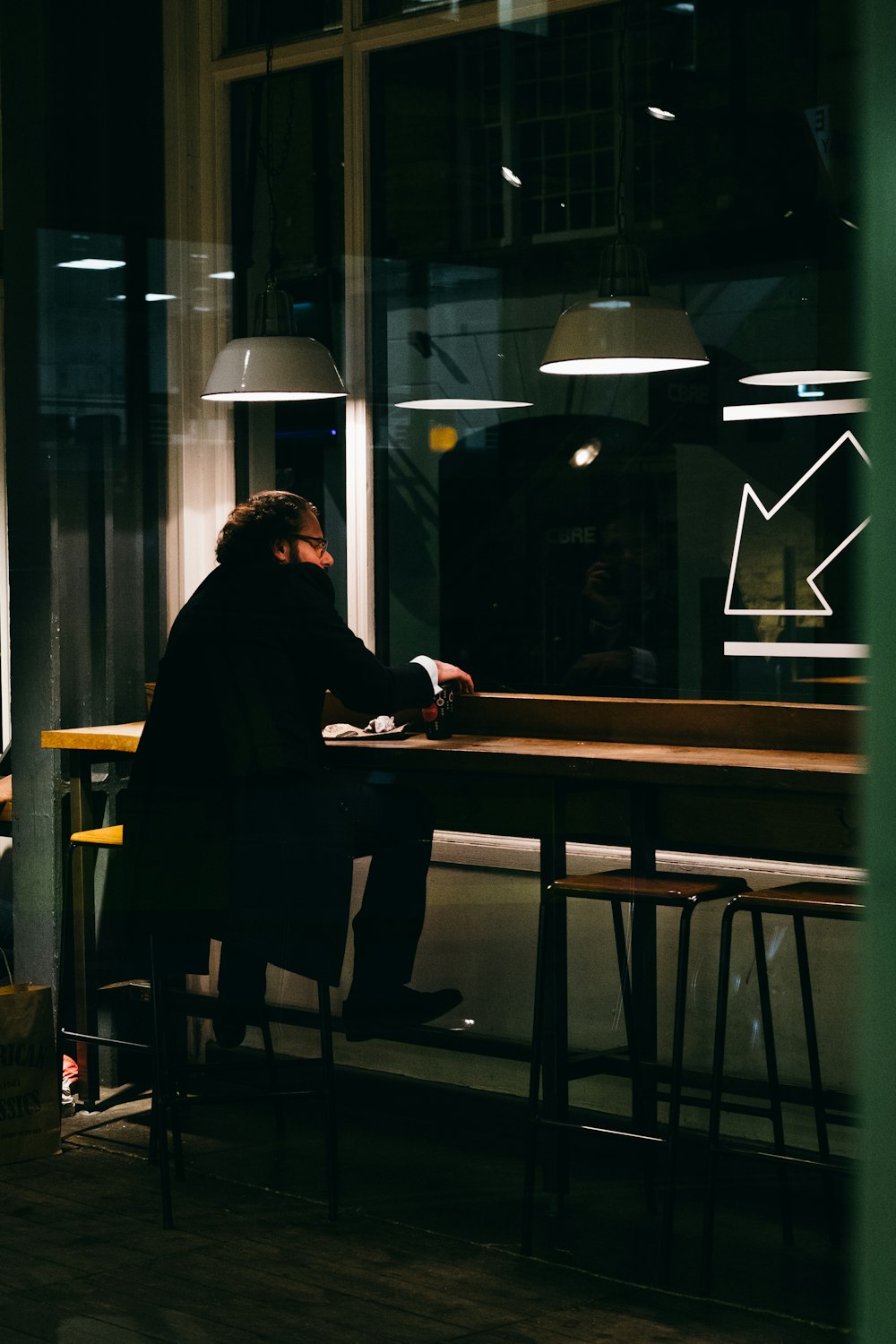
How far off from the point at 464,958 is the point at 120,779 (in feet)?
3.70

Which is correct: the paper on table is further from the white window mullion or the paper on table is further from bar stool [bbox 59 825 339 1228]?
bar stool [bbox 59 825 339 1228]

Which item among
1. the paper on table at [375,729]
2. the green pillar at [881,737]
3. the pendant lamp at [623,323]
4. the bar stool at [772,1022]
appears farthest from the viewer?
the paper on table at [375,729]

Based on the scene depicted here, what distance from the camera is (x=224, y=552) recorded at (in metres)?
3.86

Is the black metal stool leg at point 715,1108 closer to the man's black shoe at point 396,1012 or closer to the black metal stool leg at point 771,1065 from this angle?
the black metal stool leg at point 771,1065

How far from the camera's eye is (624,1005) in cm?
362

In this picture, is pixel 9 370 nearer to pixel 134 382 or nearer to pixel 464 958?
pixel 134 382

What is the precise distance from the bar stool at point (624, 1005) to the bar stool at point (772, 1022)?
0.24 ft

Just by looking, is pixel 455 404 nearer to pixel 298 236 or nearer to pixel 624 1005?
pixel 298 236

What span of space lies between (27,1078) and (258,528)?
1.40 m

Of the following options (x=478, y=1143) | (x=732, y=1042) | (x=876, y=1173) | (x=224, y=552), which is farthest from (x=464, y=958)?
(x=876, y=1173)

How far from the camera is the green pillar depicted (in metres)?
1.42

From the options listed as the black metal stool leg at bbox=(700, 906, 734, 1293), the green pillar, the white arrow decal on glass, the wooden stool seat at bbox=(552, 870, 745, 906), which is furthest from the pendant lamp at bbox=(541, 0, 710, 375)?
the green pillar

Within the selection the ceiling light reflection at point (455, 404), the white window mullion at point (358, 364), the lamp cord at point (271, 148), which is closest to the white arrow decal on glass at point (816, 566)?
the ceiling light reflection at point (455, 404)

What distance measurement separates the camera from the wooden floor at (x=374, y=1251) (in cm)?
299
